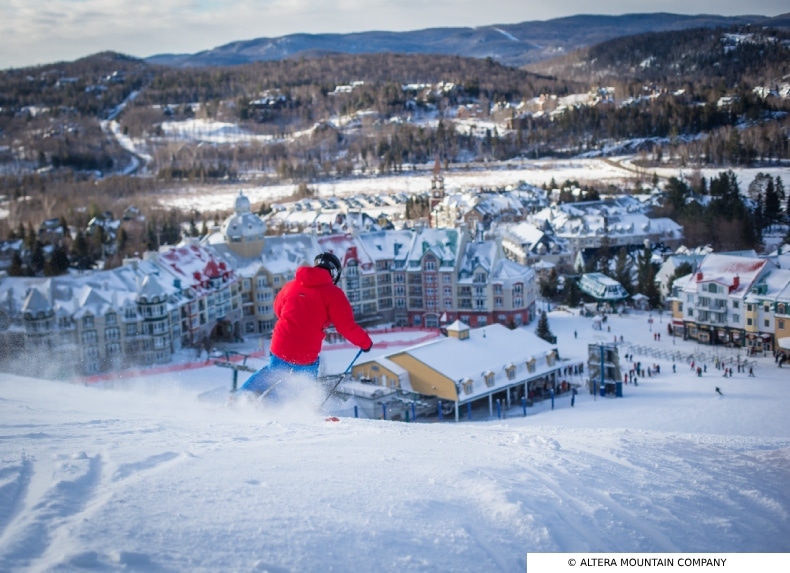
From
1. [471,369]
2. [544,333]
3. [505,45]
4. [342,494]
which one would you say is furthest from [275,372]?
[505,45]

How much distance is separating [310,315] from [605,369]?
9962 millimetres

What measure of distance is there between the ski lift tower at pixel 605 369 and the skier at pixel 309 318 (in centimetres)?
940

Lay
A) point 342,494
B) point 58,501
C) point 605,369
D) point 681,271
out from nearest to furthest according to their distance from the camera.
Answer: point 58,501, point 342,494, point 605,369, point 681,271

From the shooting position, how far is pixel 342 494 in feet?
10.6

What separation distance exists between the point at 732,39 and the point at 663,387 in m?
35.9

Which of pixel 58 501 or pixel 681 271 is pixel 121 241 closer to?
pixel 681 271

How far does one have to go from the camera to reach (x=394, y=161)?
219 feet

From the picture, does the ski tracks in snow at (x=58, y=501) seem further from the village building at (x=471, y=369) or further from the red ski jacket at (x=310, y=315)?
the village building at (x=471, y=369)

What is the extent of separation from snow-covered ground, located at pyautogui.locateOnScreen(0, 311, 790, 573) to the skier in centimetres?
42

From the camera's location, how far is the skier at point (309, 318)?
522 centimetres

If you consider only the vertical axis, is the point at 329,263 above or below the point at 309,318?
above

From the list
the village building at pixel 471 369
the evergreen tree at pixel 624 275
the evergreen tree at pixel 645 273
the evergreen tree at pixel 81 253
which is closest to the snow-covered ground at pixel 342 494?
the village building at pixel 471 369

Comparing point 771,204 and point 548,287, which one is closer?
point 548,287

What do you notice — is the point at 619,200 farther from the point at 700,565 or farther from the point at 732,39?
the point at 700,565
